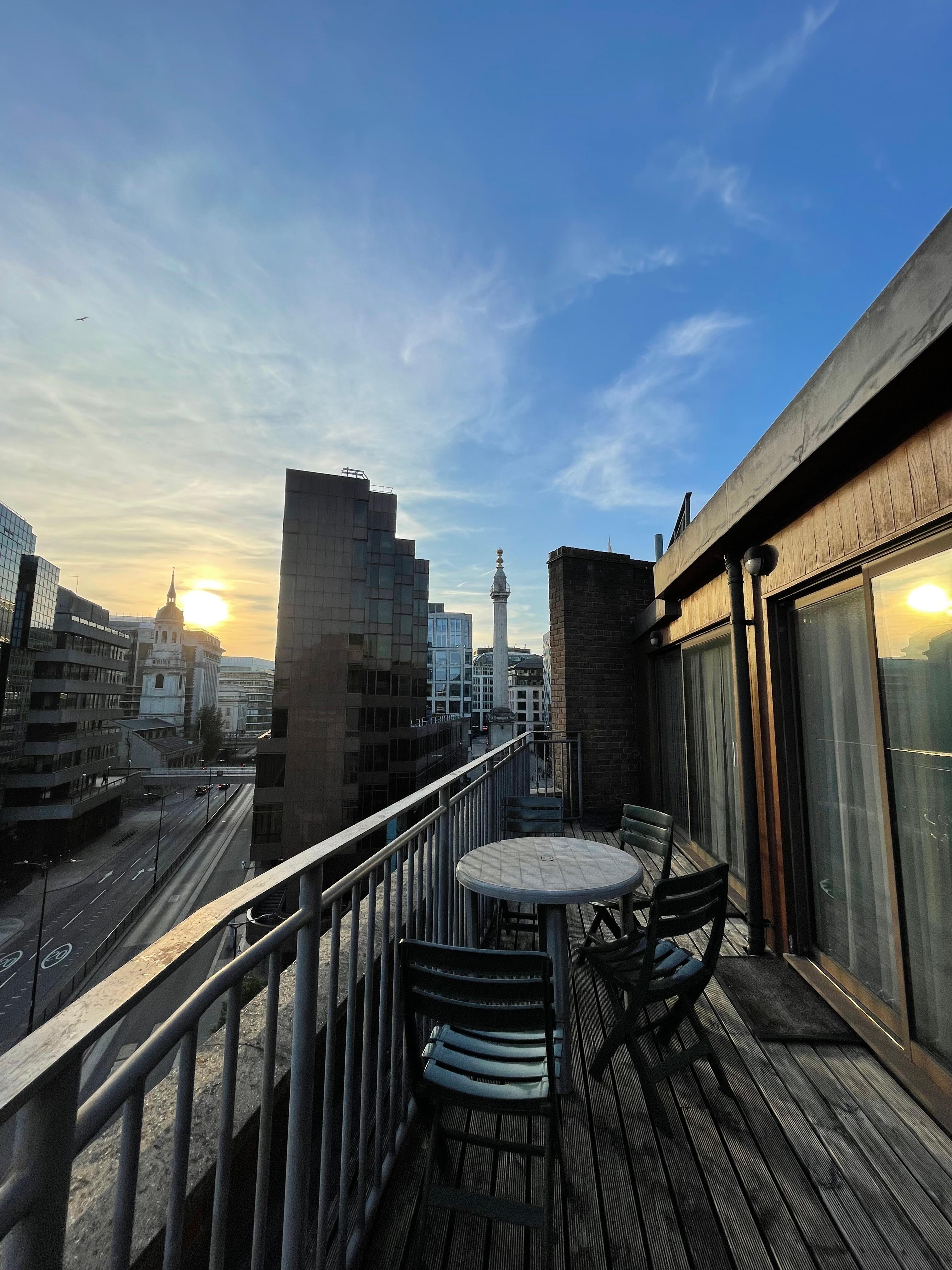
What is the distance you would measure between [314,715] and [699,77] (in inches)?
1043

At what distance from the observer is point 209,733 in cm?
8869

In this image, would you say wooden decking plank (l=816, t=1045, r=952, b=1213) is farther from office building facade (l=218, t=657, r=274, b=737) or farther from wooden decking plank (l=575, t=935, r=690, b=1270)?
office building facade (l=218, t=657, r=274, b=737)

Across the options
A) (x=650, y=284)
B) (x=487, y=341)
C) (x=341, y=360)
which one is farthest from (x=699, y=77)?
(x=341, y=360)

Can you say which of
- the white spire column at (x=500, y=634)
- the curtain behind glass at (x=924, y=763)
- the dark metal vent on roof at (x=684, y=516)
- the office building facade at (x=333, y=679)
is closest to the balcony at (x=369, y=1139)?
the curtain behind glass at (x=924, y=763)

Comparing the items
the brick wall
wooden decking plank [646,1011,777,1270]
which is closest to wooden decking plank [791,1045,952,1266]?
wooden decking plank [646,1011,777,1270]

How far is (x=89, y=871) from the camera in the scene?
37438 millimetres

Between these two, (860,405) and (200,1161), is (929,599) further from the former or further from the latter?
(200,1161)

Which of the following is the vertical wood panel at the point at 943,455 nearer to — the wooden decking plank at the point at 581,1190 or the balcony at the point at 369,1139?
the balcony at the point at 369,1139

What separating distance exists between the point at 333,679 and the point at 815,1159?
28.1 meters

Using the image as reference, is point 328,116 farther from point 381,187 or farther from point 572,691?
point 572,691

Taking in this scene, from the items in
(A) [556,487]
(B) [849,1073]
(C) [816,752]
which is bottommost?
(B) [849,1073]

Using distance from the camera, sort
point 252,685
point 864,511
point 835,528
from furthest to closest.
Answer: point 252,685 < point 835,528 < point 864,511

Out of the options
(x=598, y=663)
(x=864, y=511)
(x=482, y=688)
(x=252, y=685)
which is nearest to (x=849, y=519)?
(x=864, y=511)

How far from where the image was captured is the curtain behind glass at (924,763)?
7.07ft
